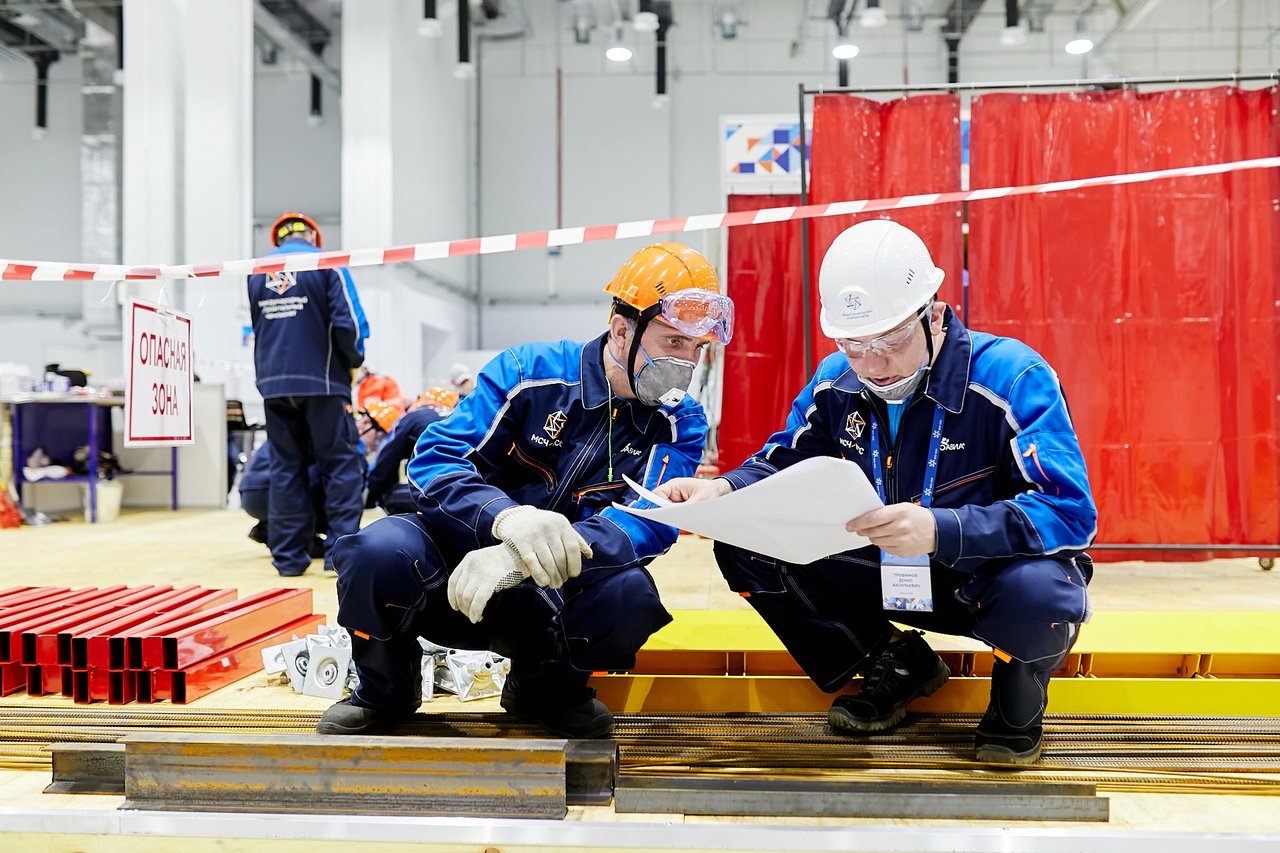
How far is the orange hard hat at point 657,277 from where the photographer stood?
1975mm

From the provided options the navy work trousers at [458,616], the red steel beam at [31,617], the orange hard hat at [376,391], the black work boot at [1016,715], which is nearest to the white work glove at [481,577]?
the navy work trousers at [458,616]

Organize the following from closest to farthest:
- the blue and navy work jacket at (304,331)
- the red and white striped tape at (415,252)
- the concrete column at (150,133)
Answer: the red and white striped tape at (415,252)
the blue and navy work jacket at (304,331)
the concrete column at (150,133)

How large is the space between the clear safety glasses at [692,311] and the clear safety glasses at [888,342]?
0.99 feet

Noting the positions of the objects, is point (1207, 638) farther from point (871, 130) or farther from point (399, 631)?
point (871, 130)

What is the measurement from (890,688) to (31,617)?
2293mm

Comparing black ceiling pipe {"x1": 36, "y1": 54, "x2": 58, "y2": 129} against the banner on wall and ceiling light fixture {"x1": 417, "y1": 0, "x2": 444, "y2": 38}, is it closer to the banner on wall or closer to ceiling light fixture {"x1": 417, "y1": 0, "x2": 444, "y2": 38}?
ceiling light fixture {"x1": 417, "y1": 0, "x2": 444, "y2": 38}

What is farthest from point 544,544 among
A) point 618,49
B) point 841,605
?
point 618,49

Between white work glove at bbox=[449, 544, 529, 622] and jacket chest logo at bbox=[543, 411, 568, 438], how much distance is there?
0.39 m

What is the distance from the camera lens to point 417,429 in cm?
498

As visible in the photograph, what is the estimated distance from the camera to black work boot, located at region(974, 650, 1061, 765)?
5.78 ft

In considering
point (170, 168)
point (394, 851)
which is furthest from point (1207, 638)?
point (170, 168)

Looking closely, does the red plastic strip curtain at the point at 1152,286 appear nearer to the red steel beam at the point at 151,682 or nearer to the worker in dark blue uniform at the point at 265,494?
the worker in dark blue uniform at the point at 265,494

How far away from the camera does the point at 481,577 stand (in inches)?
65.6

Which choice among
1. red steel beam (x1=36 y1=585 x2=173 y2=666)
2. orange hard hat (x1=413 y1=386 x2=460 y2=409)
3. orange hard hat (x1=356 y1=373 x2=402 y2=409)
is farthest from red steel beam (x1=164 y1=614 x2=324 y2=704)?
orange hard hat (x1=356 y1=373 x2=402 y2=409)
